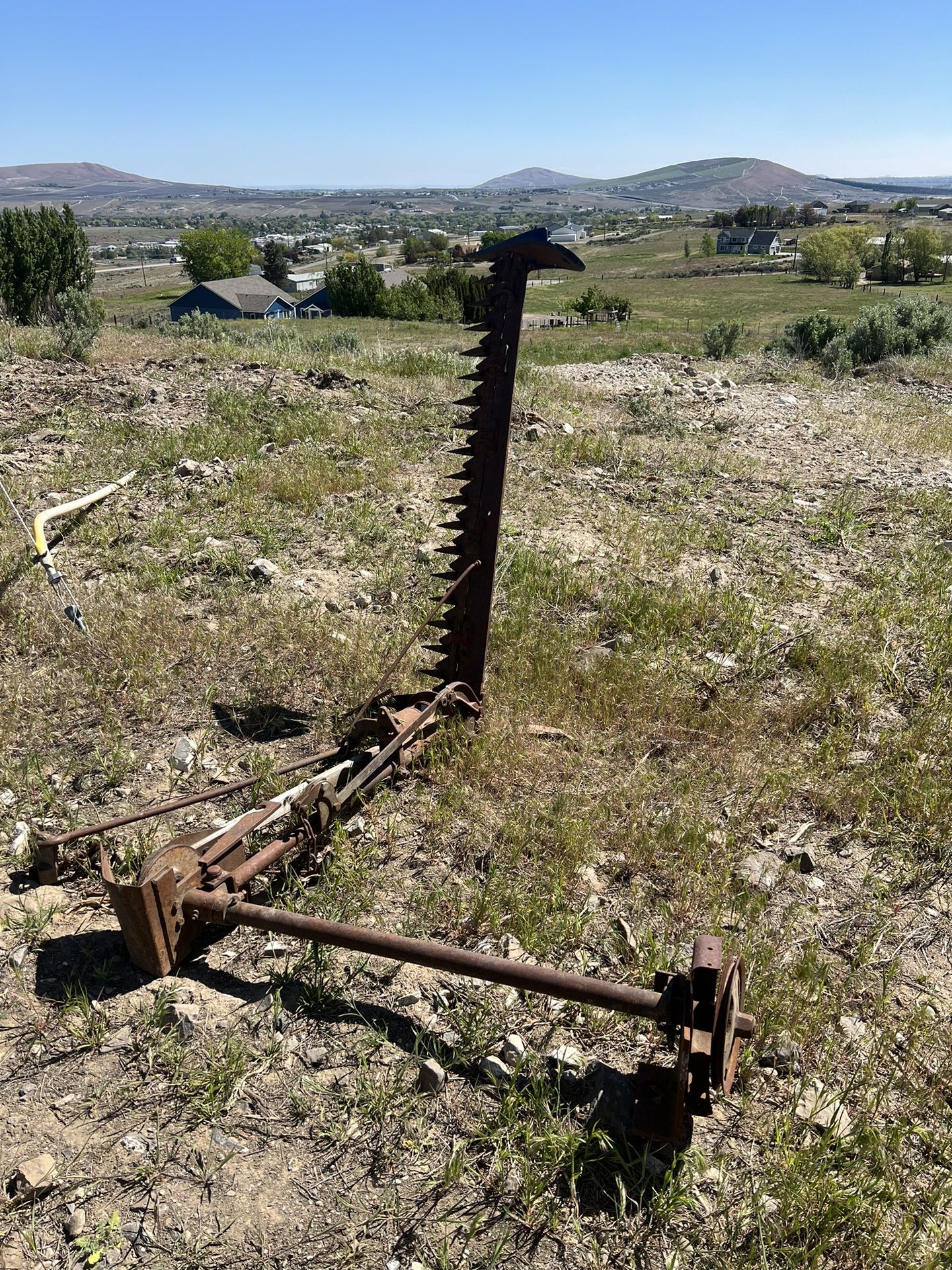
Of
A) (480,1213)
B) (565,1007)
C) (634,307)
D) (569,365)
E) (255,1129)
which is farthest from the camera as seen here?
(634,307)

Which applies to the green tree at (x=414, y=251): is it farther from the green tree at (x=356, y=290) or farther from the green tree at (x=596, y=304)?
the green tree at (x=596, y=304)

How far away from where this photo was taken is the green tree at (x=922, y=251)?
71.4 meters

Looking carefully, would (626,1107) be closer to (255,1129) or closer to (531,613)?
(255,1129)

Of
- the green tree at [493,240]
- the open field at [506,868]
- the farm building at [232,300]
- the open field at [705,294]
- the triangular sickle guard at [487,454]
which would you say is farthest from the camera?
the farm building at [232,300]

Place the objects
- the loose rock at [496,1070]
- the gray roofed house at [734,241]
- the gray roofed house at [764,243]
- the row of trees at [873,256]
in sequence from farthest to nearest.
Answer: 1. the gray roofed house at [734,241]
2. the gray roofed house at [764,243]
3. the row of trees at [873,256]
4. the loose rock at [496,1070]

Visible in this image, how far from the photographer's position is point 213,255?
3602 inches

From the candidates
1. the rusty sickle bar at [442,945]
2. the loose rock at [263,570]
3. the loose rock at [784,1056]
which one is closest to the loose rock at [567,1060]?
the rusty sickle bar at [442,945]

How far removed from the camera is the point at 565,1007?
294cm

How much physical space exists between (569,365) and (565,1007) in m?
15.0

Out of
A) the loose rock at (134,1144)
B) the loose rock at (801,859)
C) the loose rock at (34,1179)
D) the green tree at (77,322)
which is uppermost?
the green tree at (77,322)

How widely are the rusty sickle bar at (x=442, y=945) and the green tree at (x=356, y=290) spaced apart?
201 feet

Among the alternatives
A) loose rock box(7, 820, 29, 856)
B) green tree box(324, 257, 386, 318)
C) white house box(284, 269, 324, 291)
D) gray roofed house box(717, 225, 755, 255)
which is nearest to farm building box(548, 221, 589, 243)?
gray roofed house box(717, 225, 755, 255)

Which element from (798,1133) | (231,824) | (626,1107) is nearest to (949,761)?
(798,1133)

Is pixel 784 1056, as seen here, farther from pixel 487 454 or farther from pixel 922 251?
pixel 922 251
